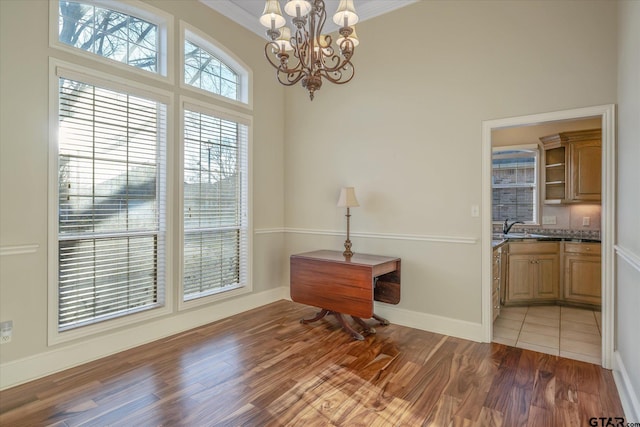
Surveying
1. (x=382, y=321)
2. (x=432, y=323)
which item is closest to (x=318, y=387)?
(x=382, y=321)

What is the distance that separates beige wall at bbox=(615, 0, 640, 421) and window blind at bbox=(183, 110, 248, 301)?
3.24 m

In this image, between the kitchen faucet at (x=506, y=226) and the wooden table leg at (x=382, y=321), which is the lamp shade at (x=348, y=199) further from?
the kitchen faucet at (x=506, y=226)

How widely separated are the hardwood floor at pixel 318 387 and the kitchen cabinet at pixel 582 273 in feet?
5.65

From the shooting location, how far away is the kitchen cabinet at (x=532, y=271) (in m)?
3.94

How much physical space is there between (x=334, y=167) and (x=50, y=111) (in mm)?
2546

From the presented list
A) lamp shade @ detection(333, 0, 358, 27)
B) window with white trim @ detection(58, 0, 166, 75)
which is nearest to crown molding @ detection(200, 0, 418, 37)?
window with white trim @ detection(58, 0, 166, 75)

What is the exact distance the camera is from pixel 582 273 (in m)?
3.83

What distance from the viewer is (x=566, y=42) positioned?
2.54m

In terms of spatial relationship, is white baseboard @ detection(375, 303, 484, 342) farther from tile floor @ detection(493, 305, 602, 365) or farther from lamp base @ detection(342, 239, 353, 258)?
lamp base @ detection(342, 239, 353, 258)

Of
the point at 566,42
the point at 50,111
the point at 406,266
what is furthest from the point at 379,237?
the point at 50,111

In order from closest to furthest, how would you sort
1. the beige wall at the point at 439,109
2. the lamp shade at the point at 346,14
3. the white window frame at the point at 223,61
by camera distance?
the lamp shade at the point at 346,14, the beige wall at the point at 439,109, the white window frame at the point at 223,61

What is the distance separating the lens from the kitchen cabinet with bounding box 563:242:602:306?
376 cm

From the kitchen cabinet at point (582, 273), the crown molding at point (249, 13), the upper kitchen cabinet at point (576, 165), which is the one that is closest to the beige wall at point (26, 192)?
the crown molding at point (249, 13)

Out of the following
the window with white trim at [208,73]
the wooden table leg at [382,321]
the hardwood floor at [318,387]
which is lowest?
the hardwood floor at [318,387]
